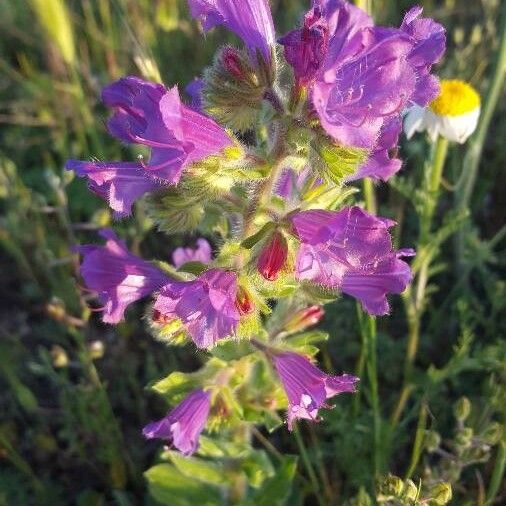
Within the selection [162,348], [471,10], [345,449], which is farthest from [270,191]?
[471,10]

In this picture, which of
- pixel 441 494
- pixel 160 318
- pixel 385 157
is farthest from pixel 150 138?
pixel 441 494

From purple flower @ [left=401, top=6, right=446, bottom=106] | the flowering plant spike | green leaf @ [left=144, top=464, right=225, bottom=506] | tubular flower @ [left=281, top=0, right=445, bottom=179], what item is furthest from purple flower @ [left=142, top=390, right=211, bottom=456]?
purple flower @ [left=401, top=6, right=446, bottom=106]

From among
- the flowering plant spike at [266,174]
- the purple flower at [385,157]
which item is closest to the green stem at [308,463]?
the flowering plant spike at [266,174]

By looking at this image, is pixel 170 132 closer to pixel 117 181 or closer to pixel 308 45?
pixel 117 181

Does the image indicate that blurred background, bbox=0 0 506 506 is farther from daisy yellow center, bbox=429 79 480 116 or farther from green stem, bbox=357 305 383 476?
daisy yellow center, bbox=429 79 480 116

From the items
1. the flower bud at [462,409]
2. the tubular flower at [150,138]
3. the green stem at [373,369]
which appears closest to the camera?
the tubular flower at [150,138]

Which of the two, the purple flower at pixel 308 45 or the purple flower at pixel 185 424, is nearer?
the purple flower at pixel 308 45

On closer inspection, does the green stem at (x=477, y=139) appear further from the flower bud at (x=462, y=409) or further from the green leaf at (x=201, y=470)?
the green leaf at (x=201, y=470)
